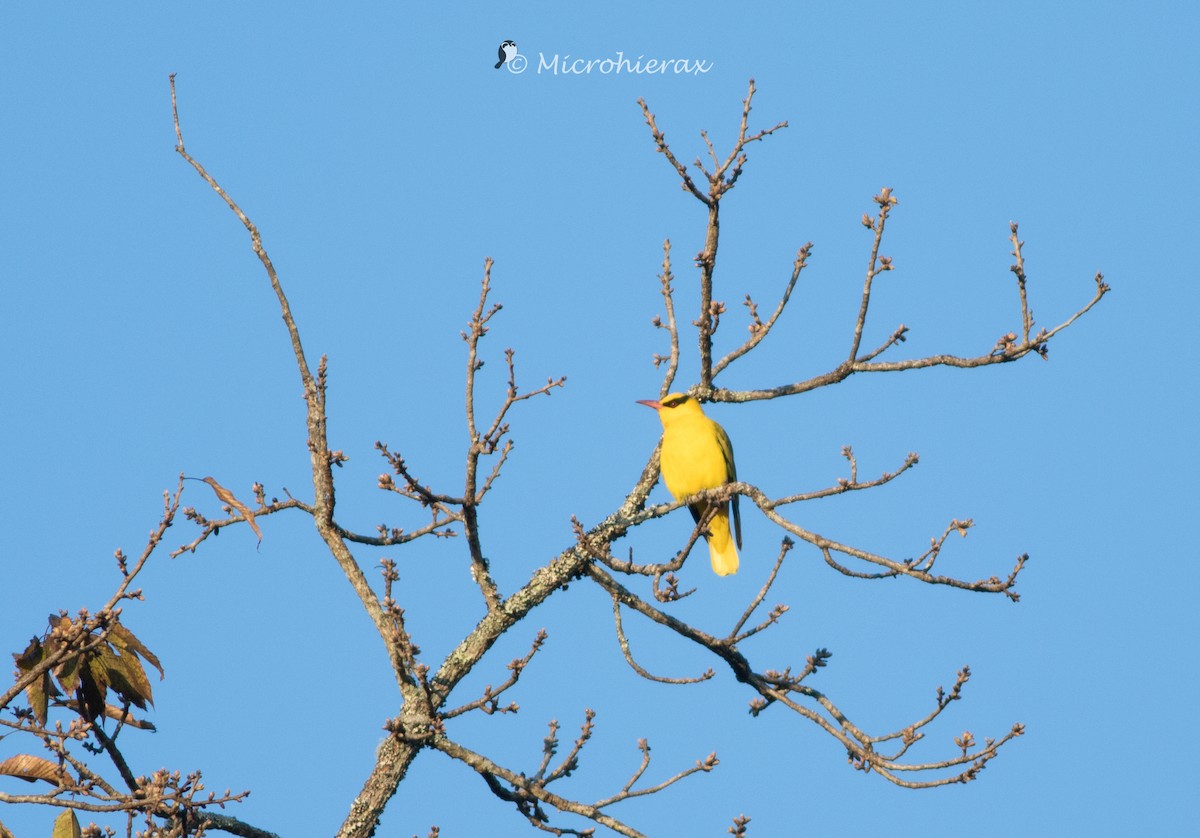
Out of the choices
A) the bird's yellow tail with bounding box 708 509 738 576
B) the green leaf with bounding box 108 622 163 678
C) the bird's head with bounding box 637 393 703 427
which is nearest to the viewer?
the green leaf with bounding box 108 622 163 678

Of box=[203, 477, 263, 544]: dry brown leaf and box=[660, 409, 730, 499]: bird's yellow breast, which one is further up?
box=[660, 409, 730, 499]: bird's yellow breast

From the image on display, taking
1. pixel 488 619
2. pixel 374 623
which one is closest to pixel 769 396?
pixel 488 619

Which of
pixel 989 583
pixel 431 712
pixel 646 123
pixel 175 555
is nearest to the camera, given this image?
pixel 989 583

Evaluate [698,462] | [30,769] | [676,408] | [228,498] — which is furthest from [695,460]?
[30,769]

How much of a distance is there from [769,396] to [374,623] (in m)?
2.01

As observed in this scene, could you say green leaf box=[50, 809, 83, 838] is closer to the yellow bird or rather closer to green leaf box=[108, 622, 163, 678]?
green leaf box=[108, 622, 163, 678]

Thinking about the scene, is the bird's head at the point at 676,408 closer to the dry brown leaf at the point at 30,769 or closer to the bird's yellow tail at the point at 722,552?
the bird's yellow tail at the point at 722,552

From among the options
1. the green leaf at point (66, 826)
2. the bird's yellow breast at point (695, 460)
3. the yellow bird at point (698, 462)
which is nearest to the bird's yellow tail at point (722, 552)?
the yellow bird at point (698, 462)


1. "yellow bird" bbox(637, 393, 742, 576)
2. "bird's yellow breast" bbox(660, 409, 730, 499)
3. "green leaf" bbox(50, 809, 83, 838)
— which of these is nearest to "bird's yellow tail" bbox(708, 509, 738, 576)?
"yellow bird" bbox(637, 393, 742, 576)

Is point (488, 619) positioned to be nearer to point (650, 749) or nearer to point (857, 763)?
point (650, 749)

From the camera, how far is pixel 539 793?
16.4 feet

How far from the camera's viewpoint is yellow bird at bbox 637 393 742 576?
23.8 ft

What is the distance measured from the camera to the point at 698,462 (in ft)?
25.3

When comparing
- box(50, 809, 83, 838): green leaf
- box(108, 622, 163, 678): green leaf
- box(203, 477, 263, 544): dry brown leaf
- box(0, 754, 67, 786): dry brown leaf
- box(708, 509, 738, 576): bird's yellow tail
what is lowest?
box(50, 809, 83, 838): green leaf
